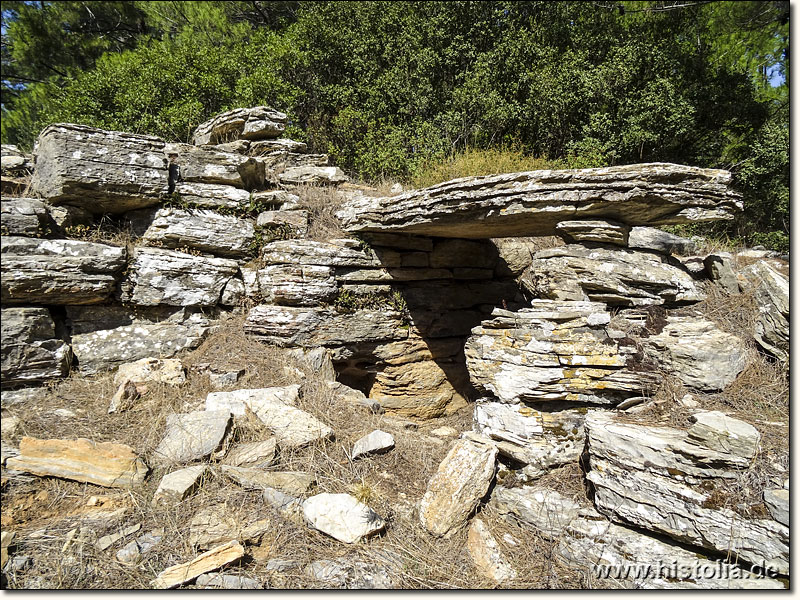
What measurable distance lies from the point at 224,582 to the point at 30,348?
302 cm

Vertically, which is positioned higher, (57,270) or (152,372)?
(57,270)

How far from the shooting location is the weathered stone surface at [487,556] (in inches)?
125

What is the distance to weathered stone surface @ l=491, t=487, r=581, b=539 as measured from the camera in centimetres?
366

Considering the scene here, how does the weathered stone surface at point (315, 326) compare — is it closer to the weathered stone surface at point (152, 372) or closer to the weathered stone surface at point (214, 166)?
the weathered stone surface at point (152, 372)

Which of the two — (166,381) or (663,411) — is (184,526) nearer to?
(166,381)

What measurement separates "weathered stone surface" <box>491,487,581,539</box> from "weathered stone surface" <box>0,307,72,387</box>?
4.36m

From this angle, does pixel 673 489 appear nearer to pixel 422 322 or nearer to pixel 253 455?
pixel 253 455

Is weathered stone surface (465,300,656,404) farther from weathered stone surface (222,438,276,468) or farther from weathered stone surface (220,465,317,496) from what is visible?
weathered stone surface (222,438,276,468)

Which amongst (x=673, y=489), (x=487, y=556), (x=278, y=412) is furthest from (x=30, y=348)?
(x=673, y=489)

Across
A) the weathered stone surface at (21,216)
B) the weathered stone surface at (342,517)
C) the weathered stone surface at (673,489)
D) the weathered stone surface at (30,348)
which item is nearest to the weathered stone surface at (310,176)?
the weathered stone surface at (21,216)

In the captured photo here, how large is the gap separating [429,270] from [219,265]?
2961 millimetres

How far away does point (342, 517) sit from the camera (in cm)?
321

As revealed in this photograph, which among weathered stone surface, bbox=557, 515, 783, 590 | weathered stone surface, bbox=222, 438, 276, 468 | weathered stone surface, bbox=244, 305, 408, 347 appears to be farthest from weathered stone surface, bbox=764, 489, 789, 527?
weathered stone surface, bbox=244, 305, 408, 347

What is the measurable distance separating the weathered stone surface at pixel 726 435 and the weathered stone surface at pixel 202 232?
5132mm
